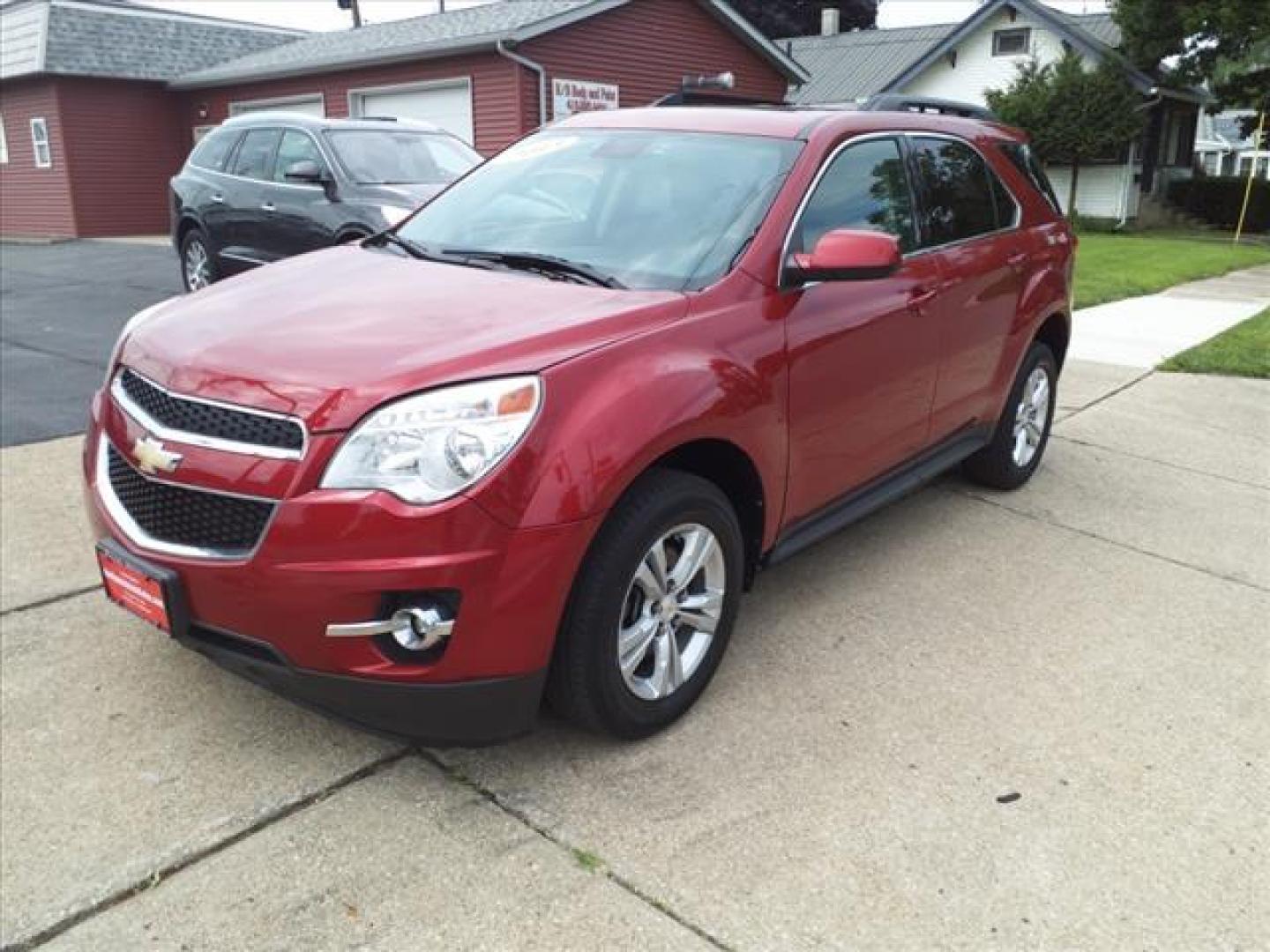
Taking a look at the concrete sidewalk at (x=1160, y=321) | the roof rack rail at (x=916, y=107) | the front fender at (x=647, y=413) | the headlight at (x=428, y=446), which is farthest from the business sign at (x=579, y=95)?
the headlight at (x=428, y=446)

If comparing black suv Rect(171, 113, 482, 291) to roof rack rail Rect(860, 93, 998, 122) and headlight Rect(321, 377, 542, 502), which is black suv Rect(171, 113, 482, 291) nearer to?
roof rack rail Rect(860, 93, 998, 122)

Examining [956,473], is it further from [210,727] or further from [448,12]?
[448,12]

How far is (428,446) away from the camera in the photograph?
2457 millimetres

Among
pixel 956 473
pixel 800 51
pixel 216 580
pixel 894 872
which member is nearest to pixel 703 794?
pixel 894 872

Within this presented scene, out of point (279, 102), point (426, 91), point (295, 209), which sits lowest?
point (295, 209)

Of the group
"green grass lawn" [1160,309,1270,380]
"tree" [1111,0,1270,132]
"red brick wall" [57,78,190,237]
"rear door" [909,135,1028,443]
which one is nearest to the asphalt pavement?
"red brick wall" [57,78,190,237]

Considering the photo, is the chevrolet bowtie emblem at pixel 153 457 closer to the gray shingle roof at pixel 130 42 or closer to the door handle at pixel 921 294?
the door handle at pixel 921 294

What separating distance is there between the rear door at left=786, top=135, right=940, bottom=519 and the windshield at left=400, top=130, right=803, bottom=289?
239 mm

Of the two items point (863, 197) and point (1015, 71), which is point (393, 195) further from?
point (1015, 71)

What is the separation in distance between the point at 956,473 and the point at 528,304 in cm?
339

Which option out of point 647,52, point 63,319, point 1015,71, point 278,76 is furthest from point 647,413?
point 1015,71

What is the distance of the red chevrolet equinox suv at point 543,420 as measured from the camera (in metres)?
2.46

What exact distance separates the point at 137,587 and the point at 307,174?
6.41 metres

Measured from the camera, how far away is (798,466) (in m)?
3.45
